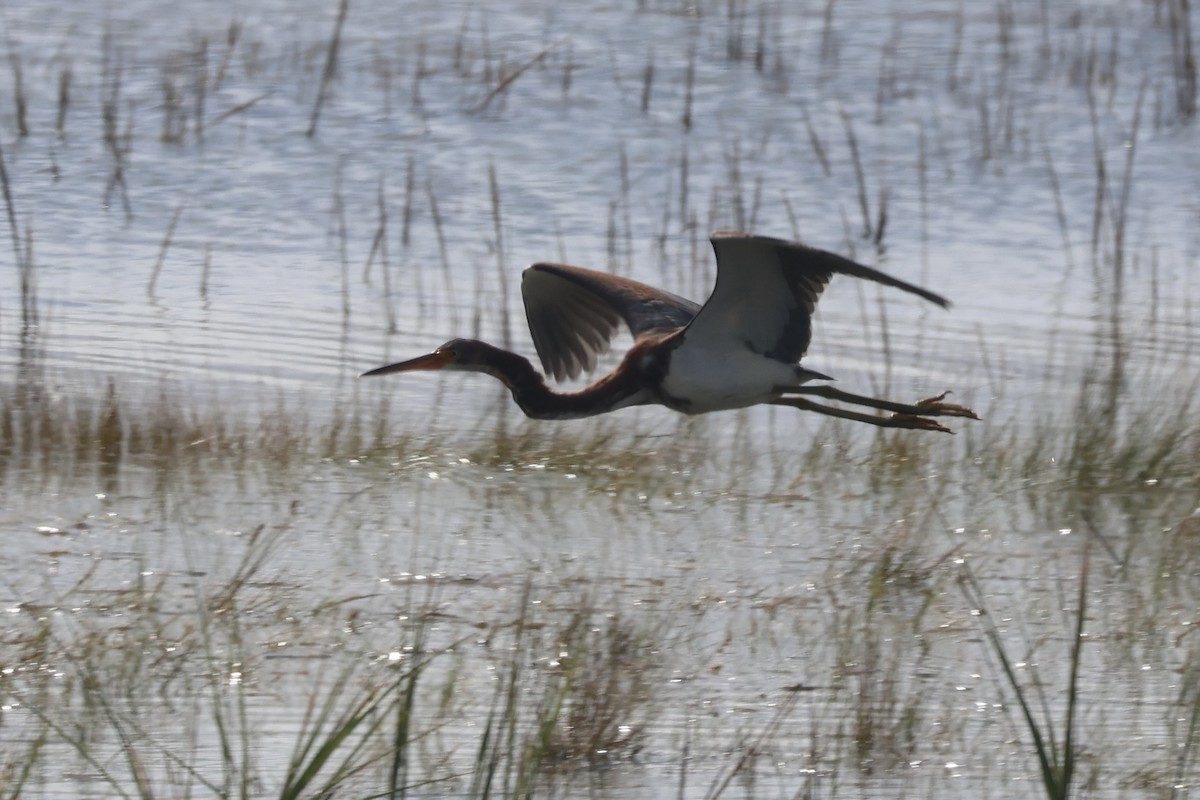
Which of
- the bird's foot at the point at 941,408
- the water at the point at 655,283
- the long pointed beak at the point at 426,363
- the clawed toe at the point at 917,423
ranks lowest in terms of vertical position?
the water at the point at 655,283

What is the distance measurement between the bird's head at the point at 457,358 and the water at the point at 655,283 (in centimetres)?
42

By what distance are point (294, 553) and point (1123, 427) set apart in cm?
326

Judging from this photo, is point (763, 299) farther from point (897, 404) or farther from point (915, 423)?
point (915, 423)

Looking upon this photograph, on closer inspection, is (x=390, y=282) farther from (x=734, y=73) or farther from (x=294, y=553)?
(x=734, y=73)

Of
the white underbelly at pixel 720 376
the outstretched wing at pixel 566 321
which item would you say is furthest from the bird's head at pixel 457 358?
the outstretched wing at pixel 566 321

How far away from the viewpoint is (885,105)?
12859 mm

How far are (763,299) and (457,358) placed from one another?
3.30 ft

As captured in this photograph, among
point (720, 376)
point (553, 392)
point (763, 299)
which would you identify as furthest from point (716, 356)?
point (553, 392)

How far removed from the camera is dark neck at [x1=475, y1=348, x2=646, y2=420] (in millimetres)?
6010

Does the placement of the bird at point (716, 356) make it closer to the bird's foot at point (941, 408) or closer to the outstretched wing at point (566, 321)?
the bird's foot at point (941, 408)

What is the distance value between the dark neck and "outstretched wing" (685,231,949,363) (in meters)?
0.28

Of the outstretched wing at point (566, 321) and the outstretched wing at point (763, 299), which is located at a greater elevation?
the outstretched wing at point (763, 299)

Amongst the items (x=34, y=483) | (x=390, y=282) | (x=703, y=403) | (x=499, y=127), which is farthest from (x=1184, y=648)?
(x=499, y=127)

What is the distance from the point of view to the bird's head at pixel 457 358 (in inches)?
239
